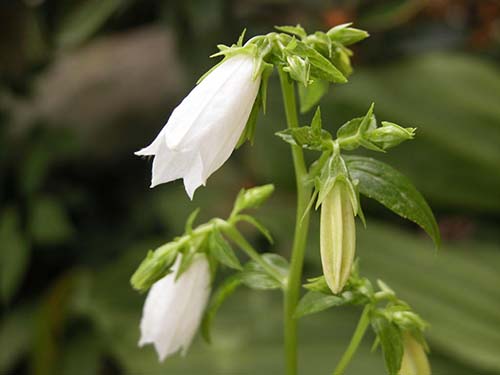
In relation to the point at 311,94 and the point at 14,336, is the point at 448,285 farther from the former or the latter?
the point at 14,336

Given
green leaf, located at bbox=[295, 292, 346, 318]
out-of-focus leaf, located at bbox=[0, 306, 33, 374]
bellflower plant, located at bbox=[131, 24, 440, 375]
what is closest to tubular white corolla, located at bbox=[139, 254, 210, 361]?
bellflower plant, located at bbox=[131, 24, 440, 375]

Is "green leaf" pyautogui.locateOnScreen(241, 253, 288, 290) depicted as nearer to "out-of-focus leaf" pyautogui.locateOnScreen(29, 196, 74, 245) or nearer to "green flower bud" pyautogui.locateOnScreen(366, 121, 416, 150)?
"green flower bud" pyautogui.locateOnScreen(366, 121, 416, 150)

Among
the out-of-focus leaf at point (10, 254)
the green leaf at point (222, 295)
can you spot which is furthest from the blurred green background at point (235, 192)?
the green leaf at point (222, 295)

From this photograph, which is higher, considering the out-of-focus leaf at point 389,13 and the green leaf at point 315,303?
the green leaf at point 315,303

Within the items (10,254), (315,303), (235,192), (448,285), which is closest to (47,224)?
(10,254)

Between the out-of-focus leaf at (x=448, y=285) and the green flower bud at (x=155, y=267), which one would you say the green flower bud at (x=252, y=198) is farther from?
the out-of-focus leaf at (x=448, y=285)

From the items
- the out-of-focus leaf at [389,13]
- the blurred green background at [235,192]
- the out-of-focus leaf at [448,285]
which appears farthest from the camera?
the out-of-focus leaf at [389,13]
